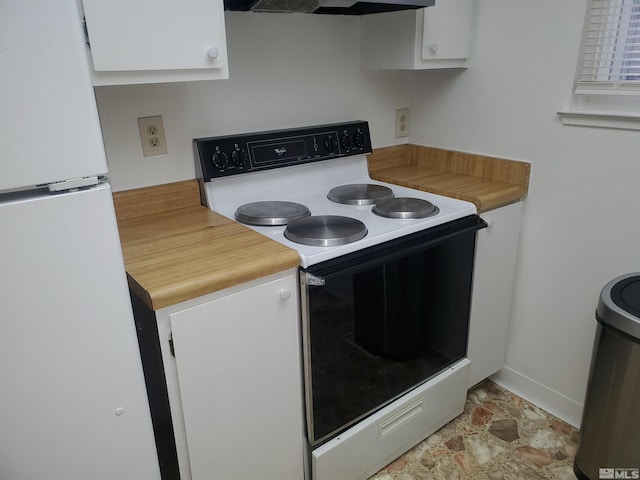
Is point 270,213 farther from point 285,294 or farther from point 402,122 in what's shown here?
point 402,122

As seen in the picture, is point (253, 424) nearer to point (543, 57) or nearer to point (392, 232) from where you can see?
point (392, 232)

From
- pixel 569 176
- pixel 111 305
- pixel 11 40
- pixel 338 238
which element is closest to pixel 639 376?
pixel 569 176

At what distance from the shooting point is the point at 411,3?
1.40m

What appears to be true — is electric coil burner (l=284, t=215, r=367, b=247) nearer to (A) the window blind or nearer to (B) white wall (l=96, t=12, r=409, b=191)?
(B) white wall (l=96, t=12, r=409, b=191)

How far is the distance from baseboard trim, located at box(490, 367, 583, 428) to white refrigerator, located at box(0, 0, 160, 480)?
1.58 meters

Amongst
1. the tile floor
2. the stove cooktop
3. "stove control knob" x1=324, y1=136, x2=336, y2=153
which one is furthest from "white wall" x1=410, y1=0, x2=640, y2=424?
"stove control knob" x1=324, y1=136, x2=336, y2=153

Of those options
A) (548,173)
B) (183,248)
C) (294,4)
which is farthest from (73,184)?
(548,173)

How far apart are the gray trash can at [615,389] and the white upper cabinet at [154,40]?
127 cm

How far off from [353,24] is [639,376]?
4.96 feet

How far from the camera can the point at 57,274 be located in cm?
80

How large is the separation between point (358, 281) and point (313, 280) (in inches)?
7.8

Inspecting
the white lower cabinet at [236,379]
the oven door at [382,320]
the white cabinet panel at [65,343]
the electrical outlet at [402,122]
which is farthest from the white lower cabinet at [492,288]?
the white cabinet panel at [65,343]

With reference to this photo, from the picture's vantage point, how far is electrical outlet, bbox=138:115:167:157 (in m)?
1.45

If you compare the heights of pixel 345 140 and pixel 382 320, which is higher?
pixel 345 140
